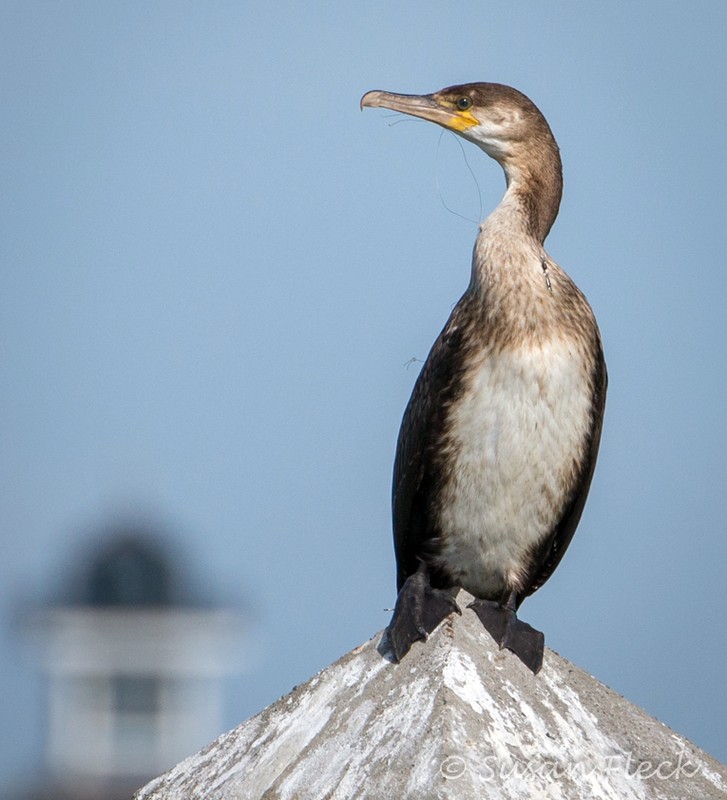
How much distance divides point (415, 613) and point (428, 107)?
2822mm

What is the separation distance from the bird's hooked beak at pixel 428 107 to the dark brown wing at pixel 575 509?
3.84ft

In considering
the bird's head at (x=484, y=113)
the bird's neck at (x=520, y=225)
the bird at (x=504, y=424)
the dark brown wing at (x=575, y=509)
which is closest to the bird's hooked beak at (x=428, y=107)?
the bird's head at (x=484, y=113)

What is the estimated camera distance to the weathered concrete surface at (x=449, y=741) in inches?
153

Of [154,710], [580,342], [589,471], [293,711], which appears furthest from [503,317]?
[154,710]

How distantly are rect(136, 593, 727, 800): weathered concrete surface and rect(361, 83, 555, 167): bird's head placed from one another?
254 cm

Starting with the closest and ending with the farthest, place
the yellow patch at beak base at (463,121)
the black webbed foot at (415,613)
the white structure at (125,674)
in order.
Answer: the black webbed foot at (415,613), the yellow patch at beak base at (463,121), the white structure at (125,674)

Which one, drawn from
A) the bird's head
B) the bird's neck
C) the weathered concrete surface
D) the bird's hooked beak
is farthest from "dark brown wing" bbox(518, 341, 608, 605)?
the weathered concrete surface

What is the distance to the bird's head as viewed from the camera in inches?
264

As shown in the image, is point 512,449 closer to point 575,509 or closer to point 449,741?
point 575,509

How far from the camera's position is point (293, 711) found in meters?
4.44

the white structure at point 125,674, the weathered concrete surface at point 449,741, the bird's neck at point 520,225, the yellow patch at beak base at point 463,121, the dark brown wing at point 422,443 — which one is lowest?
the white structure at point 125,674

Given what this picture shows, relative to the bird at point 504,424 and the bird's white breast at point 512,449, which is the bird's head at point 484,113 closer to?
the bird at point 504,424

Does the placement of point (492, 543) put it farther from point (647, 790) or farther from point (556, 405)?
point (647, 790)

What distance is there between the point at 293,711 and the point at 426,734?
614 mm
